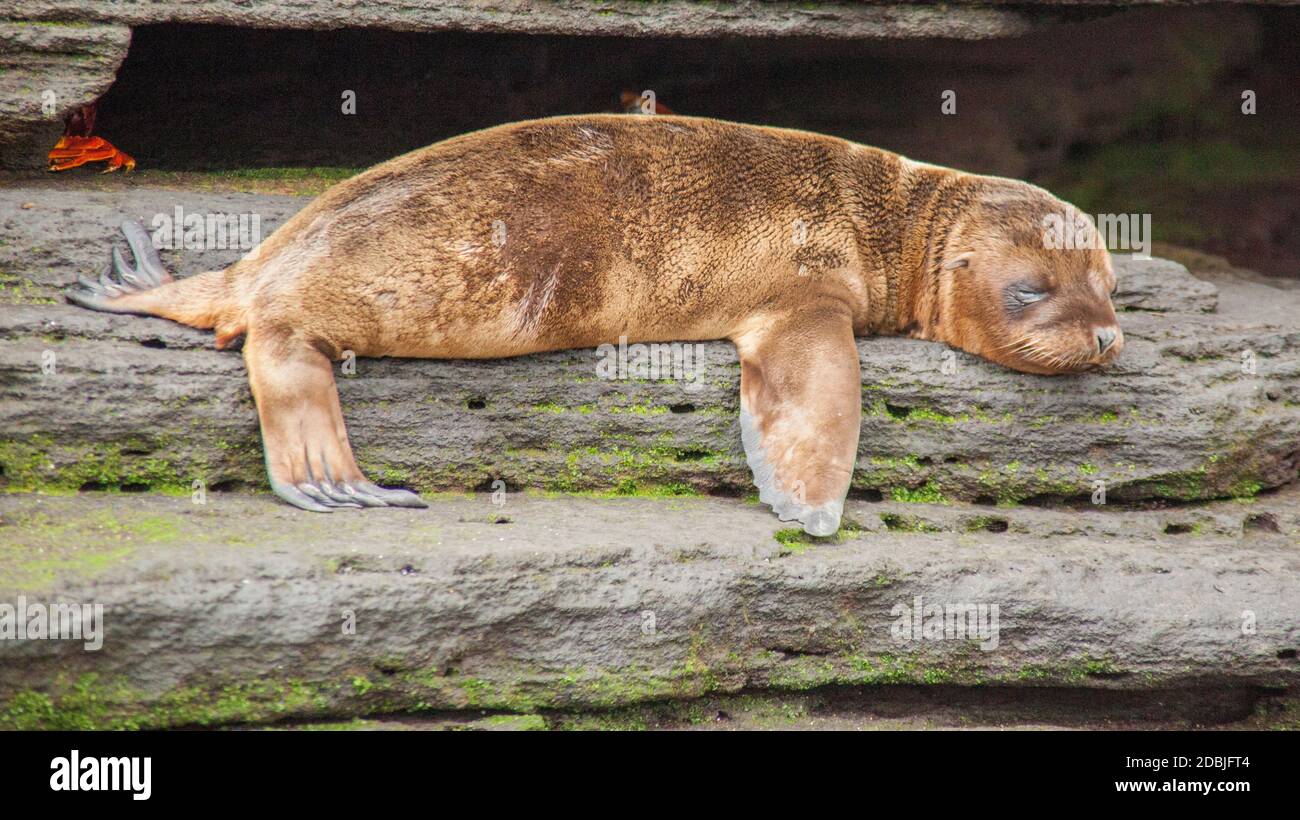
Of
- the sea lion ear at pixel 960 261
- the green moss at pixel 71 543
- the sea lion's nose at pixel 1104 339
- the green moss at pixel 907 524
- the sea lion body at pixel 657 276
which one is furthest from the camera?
the sea lion ear at pixel 960 261

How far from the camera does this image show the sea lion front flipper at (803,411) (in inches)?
221

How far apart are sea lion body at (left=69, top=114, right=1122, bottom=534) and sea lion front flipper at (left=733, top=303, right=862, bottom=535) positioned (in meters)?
0.01

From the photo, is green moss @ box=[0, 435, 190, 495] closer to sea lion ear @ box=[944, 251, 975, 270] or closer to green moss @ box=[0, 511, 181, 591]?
green moss @ box=[0, 511, 181, 591]

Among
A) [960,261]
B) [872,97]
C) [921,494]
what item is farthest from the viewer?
[872,97]

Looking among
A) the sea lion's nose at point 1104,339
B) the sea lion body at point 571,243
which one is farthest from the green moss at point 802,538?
the sea lion's nose at point 1104,339

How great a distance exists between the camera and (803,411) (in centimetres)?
577

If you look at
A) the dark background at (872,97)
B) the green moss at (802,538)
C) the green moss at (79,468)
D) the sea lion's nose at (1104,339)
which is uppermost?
the dark background at (872,97)

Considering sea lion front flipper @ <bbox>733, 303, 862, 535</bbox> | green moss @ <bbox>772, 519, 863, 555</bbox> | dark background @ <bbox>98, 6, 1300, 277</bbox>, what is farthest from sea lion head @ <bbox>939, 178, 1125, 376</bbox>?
dark background @ <bbox>98, 6, 1300, 277</bbox>

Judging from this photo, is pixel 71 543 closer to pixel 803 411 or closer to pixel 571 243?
pixel 571 243

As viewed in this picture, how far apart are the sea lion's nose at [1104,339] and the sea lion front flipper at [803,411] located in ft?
3.73

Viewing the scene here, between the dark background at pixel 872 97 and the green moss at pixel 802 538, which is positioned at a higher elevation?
the dark background at pixel 872 97

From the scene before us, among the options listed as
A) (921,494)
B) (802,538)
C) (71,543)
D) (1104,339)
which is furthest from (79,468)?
(1104,339)

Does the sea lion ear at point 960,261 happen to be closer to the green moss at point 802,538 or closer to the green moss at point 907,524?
the green moss at point 907,524

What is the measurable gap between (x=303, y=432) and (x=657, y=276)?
1.77m
